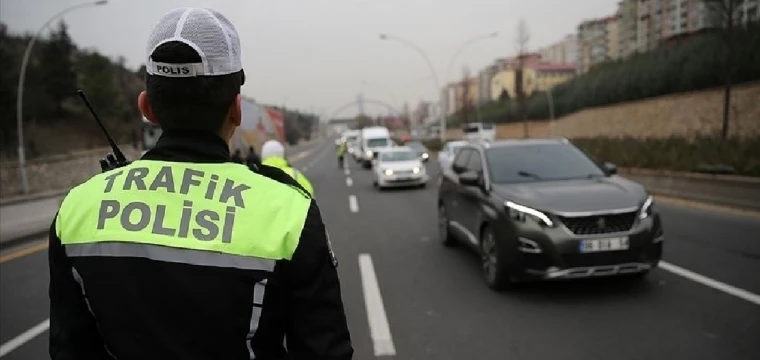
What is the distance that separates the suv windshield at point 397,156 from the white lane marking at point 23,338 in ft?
51.8

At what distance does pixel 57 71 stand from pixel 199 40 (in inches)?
2012

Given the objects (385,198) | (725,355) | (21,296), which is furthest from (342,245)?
(385,198)

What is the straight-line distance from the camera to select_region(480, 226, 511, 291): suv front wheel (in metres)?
6.08

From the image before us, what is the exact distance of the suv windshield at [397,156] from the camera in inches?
821

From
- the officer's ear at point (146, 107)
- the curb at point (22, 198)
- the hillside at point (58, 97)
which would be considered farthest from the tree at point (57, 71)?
the officer's ear at point (146, 107)

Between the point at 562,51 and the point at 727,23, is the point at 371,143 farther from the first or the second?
the point at 562,51

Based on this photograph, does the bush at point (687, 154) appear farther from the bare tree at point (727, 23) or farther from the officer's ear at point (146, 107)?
the officer's ear at point (146, 107)

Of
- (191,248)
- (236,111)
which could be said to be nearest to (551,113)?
(236,111)

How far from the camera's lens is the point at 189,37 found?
1.41 m

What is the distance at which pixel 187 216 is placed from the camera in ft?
4.47

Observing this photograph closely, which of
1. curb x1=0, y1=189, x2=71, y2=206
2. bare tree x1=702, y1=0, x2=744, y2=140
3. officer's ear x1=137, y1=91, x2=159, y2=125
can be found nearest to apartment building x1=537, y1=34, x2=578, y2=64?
bare tree x1=702, y1=0, x2=744, y2=140

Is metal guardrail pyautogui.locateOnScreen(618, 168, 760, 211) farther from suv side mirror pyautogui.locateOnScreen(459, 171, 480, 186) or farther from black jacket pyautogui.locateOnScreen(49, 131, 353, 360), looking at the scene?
black jacket pyautogui.locateOnScreen(49, 131, 353, 360)

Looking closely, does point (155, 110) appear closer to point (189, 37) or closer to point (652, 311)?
point (189, 37)

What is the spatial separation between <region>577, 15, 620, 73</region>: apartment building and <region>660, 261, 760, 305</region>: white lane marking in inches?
3636
